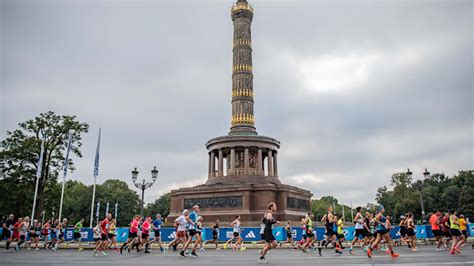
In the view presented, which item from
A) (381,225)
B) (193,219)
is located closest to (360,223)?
(381,225)

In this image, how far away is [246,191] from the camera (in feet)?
105

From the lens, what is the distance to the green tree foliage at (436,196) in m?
57.9

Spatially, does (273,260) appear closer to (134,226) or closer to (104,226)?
(134,226)

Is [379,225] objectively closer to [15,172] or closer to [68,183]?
[15,172]

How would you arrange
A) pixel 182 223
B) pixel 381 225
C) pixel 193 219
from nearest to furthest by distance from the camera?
pixel 381 225 → pixel 182 223 → pixel 193 219

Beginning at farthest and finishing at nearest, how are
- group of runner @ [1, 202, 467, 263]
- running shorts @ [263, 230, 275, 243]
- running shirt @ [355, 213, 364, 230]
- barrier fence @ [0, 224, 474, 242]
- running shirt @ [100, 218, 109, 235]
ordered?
barrier fence @ [0, 224, 474, 242] → running shirt @ [100, 218, 109, 235] → running shirt @ [355, 213, 364, 230] → group of runner @ [1, 202, 467, 263] → running shorts @ [263, 230, 275, 243]

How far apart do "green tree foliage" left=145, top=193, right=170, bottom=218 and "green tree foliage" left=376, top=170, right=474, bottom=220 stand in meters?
51.0

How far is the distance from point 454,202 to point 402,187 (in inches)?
592

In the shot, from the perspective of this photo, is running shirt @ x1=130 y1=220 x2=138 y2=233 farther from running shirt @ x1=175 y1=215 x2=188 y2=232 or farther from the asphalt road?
running shirt @ x1=175 y1=215 x2=188 y2=232

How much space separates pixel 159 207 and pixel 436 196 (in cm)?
6031

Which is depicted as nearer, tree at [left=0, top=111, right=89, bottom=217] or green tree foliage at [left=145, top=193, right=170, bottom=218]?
tree at [left=0, top=111, right=89, bottom=217]

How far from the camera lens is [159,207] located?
88.7 meters

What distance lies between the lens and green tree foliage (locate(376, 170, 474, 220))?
5789 centimetres

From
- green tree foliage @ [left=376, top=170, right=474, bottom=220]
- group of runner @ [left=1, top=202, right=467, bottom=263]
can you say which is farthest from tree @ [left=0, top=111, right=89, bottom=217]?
green tree foliage @ [left=376, top=170, right=474, bottom=220]
